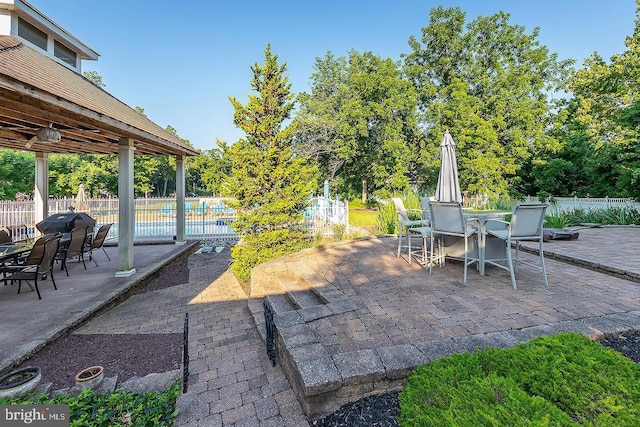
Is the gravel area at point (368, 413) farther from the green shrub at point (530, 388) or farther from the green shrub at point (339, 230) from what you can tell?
the green shrub at point (339, 230)

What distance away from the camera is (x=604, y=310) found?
9.05 ft

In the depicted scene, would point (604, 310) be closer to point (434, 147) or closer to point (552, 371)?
point (552, 371)

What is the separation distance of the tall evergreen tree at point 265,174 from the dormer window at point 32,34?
4.92 m

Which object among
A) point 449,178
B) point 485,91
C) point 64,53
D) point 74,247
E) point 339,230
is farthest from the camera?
point 485,91

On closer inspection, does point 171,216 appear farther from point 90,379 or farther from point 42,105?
point 90,379

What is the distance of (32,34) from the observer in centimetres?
673

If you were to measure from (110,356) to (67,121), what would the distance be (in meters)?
3.77

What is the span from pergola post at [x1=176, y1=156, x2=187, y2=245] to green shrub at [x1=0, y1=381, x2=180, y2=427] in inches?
282

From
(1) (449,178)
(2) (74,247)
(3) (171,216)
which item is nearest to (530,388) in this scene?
(1) (449,178)

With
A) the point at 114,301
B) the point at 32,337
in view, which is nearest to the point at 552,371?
the point at 32,337

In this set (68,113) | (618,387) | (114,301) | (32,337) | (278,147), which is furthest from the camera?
(278,147)

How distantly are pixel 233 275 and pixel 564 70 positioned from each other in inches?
905

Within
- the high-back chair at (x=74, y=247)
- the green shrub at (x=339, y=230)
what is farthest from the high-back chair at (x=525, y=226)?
the high-back chair at (x=74, y=247)

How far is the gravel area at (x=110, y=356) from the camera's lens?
2.89 metres
